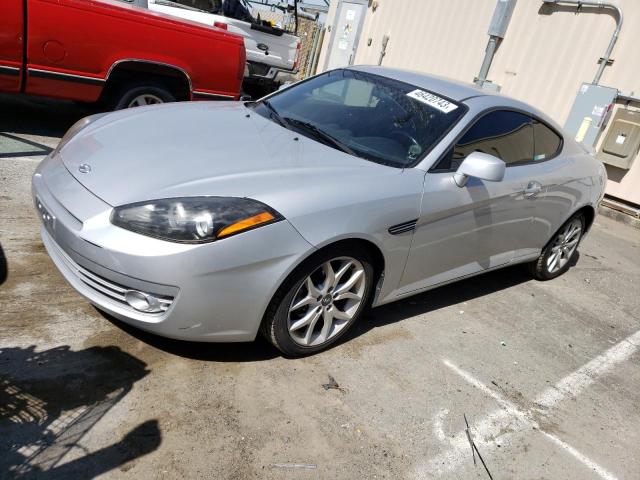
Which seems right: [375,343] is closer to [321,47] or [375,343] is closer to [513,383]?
[513,383]

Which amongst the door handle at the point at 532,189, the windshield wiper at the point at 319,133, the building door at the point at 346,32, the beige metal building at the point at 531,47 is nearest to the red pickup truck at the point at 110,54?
the windshield wiper at the point at 319,133

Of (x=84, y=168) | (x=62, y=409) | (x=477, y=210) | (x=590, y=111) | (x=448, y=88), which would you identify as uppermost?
(x=448, y=88)

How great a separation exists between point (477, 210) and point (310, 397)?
1643 millimetres

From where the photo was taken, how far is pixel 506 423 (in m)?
3.02

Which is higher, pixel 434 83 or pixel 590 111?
pixel 434 83

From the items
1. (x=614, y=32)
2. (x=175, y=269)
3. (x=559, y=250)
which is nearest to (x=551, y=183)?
(x=559, y=250)

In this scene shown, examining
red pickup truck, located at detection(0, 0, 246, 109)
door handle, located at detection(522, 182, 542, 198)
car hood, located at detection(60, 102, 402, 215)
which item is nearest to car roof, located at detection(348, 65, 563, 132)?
door handle, located at detection(522, 182, 542, 198)

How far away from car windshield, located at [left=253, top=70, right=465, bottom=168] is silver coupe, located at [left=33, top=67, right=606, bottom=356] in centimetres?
1

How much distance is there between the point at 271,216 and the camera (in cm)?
260

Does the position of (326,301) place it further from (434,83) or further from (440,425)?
(434,83)

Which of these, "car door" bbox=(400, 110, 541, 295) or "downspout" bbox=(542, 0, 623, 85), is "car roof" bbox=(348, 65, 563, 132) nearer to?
"car door" bbox=(400, 110, 541, 295)

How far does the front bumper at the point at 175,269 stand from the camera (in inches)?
96.7

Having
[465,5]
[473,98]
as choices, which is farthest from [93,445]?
[465,5]

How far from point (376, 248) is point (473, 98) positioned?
142 centimetres
